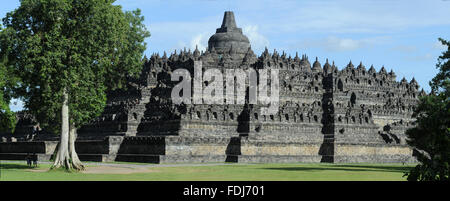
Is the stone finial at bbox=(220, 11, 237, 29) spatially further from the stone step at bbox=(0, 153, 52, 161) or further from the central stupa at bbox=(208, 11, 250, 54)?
the stone step at bbox=(0, 153, 52, 161)

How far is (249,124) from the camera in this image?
76.1 metres

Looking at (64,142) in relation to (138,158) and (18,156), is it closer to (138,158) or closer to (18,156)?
(138,158)

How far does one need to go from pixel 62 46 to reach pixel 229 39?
69171mm

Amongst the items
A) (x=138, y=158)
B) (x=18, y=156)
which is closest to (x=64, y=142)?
(x=138, y=158)

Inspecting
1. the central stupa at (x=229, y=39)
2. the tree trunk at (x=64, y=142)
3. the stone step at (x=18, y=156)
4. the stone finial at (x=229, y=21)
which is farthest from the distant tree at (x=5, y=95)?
the stone finial at (x=229, y=21)

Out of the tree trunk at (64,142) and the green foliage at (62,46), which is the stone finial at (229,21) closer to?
the green foliage at (62,46)

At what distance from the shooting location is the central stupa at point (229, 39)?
115438 mm

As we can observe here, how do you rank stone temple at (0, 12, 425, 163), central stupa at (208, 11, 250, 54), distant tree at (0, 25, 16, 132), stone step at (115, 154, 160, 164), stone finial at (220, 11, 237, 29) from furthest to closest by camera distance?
stone finial at (220, 11, 237, 29) → central stupa at (208, 11, 250, 54) → stone temple at (0, 12, 425, 163) → stone step at (115, 154, 160, 164) → distant tree at (0, 25, 16, 132)

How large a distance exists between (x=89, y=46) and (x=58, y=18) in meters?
3.06

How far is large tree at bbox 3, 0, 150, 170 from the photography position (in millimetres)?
49281

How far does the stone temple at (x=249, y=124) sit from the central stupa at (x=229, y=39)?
1.25m

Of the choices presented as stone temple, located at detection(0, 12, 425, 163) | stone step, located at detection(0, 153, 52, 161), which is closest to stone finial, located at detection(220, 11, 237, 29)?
stone temple, located at detection(0, 12, 425, 163)

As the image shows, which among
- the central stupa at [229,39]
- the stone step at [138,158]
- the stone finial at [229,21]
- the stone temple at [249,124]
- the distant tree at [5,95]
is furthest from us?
the stone finial at [229,21]
